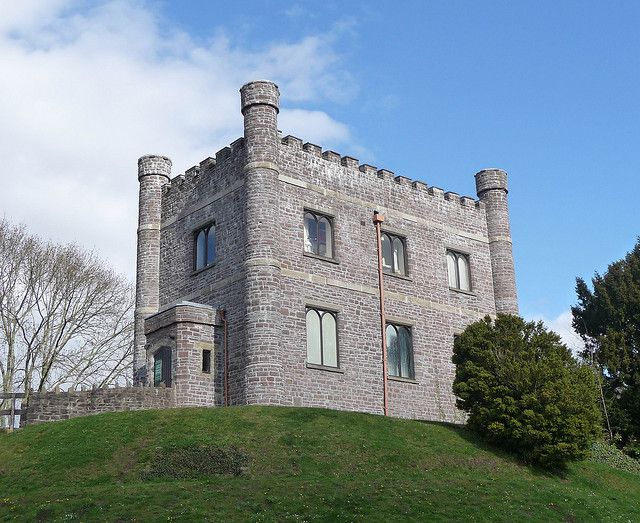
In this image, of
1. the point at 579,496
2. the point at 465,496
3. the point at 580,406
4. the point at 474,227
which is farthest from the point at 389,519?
the point at 474,227

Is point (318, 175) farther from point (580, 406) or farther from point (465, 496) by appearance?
point (465, 496)

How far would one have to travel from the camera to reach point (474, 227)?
36781 mm

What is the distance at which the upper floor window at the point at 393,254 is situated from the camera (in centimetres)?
3306

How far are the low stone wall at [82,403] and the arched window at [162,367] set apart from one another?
69.9 inches

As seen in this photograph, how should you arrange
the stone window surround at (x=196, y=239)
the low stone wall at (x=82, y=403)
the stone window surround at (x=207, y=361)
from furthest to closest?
the stone window surround at (x=196, y=239) → the stone window surround at (x=207, y=361) → the low stone wall at (x=82, y=403)

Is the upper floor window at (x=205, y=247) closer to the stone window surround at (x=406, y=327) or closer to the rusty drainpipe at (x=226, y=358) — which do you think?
the rusty drainpipe at (x=226, y=358)

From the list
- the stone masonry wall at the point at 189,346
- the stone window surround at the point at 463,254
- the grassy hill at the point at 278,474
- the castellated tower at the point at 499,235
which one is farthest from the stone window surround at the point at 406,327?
the stone masonry wall at the point at 189,346

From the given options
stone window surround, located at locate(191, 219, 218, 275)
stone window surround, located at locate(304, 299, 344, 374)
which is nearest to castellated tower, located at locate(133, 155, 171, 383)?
stone window surround, located at locate(191, 219, 218, 275)

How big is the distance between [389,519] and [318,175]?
16556 mm

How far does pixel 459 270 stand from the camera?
35750mm

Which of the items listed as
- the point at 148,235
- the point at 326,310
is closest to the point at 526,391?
the point at 326,310

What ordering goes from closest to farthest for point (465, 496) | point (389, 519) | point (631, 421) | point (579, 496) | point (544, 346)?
point (389, 519) → point (465, 496) → point (579, 496) → point (544, 346) → point (631, 421)

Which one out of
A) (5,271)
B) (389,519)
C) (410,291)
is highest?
(5,271)

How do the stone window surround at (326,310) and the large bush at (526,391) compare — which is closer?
the large bush at (526,391)
